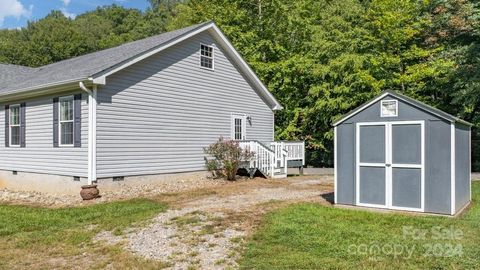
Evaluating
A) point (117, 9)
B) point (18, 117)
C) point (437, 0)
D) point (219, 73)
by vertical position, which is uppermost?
point (117, 9)

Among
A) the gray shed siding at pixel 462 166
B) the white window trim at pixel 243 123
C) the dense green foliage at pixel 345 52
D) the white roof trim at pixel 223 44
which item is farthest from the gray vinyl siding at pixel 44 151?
the dense green foliage at pixel 345 52

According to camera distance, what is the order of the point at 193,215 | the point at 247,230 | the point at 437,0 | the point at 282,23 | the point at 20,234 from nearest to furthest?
the point at 247,230 < the point at 20,234 < the point at 193,215 < the point at 437,0 < the point at 282,23

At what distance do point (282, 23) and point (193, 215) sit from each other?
18.6m

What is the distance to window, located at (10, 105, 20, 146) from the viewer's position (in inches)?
524

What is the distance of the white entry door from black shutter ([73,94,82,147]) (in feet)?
25.5

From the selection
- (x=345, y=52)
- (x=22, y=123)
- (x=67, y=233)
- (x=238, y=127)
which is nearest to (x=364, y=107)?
(x=67, y=233)

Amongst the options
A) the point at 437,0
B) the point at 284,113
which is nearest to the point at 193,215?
the point at 284,113

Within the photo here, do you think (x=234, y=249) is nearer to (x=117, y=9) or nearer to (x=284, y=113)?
(x=284, y=113)

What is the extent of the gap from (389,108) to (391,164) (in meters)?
1.15

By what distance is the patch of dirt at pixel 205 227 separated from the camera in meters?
5.12

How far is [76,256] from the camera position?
17.6 ft

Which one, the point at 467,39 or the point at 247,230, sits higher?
the point at 467,39

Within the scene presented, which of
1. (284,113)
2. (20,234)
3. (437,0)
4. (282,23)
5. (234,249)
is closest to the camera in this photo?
(234,249)

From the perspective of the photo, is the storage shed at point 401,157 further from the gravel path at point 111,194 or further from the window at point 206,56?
the window at point 206,56
